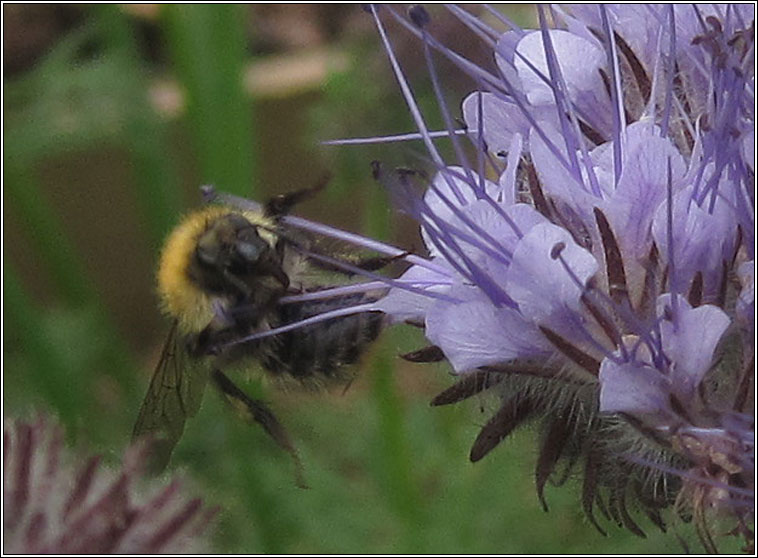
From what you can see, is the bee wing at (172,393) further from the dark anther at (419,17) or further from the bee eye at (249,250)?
the dark anther at (419,17)

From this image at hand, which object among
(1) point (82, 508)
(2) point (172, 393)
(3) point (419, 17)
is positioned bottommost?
(1) point (82, 508)

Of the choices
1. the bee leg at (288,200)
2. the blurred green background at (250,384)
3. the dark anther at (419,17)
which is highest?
the dark anther at (419,17)

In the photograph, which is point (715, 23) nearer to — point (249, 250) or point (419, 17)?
point (419, 17)

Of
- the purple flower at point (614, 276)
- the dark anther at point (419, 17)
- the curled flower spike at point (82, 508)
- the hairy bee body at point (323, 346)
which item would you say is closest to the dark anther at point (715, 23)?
the purple flower at point (614, 276)

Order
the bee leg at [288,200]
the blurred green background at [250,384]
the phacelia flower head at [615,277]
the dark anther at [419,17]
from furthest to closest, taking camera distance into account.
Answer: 1. the blurred green background at [250,384]
2. the bee leg at [288,200]
3. the dark anther at [419,17]
4. the phacelia flower head at [615,277]

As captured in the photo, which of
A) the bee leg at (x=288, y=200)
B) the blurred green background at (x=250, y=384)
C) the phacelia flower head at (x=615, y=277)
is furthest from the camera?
the blurred green background at (x=250, y=384)

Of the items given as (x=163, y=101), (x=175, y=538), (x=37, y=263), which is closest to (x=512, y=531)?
(x=175, y=538)

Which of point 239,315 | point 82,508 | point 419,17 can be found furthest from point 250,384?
point 419,17

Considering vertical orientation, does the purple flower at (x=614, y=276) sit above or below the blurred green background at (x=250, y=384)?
above

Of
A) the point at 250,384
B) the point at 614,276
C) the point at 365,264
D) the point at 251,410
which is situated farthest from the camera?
the point at 250,384
